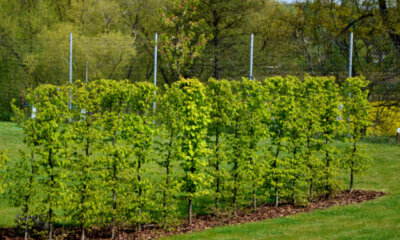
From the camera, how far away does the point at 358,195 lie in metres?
8.02

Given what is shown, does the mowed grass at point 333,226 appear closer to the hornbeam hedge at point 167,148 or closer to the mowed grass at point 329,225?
the mowed grass at point 329,225

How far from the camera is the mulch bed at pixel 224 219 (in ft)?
20.5

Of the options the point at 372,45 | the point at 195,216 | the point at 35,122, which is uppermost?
the point at 372,45

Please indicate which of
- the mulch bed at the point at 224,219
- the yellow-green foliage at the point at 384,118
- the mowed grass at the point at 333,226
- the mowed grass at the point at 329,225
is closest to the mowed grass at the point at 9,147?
the mowed grass at the point at 329,225

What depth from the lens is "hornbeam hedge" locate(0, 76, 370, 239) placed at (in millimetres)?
5734

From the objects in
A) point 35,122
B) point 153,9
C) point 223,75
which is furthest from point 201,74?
A: point 153,9

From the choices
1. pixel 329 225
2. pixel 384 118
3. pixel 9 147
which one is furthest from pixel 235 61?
pixel 329 225

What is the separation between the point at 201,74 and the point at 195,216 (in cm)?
688

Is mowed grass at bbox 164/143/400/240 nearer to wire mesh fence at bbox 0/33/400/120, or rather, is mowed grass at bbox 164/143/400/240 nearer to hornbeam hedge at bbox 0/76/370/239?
hornbeam hedge at bbox 0/76/370/239

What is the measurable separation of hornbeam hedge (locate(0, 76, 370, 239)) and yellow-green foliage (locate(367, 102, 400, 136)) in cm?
523

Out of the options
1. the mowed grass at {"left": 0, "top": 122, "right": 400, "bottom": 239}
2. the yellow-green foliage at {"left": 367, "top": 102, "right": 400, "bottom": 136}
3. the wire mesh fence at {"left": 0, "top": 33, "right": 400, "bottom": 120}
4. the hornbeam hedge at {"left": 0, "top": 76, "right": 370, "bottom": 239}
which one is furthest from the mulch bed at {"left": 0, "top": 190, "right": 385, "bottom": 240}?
the yellow-green foliage at {"left": 367, "top": 102, "right": 400, "bottom": 136}

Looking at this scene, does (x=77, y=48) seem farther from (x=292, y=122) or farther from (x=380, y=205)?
(x=380, y=205)

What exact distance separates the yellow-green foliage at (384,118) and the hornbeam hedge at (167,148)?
523 centimetres

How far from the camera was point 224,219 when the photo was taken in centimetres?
697
